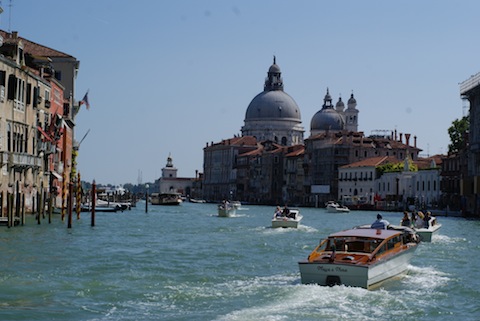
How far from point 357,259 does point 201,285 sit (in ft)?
9.78

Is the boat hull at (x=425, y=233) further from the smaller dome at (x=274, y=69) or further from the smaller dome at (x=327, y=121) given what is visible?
the smaller dome at (x=274, y=69)

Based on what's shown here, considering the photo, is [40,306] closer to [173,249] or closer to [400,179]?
[173,249]

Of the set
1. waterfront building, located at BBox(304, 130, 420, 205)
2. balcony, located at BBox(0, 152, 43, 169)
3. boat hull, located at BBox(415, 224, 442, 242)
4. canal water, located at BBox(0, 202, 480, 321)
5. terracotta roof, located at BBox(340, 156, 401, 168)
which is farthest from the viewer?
waterfront building, located at BBox(304, 130, 420, 205)

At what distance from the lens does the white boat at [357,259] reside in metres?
18.8

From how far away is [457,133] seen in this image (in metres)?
→ 82.7

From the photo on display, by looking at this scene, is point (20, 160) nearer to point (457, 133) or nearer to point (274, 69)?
point (457, 133)

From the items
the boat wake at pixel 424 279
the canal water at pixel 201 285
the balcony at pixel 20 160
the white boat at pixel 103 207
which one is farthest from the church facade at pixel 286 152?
the boat wake at pixel 424 279

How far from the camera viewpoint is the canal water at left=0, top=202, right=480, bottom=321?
16422mm

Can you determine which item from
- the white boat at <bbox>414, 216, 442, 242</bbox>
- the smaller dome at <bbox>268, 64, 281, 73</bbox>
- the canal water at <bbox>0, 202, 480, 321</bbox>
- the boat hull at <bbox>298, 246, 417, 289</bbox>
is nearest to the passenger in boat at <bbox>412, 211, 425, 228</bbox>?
the white boat at <bbox>414, 216, 442, 242</bbox>

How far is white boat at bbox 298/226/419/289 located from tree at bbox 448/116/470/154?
60.2 m

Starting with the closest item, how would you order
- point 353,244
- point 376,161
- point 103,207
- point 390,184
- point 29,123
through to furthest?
point 353,244
point 29,123
point 103,207
point 390,184
point 376,161

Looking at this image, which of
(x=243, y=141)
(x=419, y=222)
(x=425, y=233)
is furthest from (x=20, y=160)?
(x=243, y=141)

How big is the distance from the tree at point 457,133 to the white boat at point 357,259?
60.2 metres

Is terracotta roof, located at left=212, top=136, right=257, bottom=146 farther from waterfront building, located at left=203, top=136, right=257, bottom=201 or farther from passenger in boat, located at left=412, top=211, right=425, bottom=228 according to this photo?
passenger in boat, located at left=412, top=211, right=425, bottom=228
